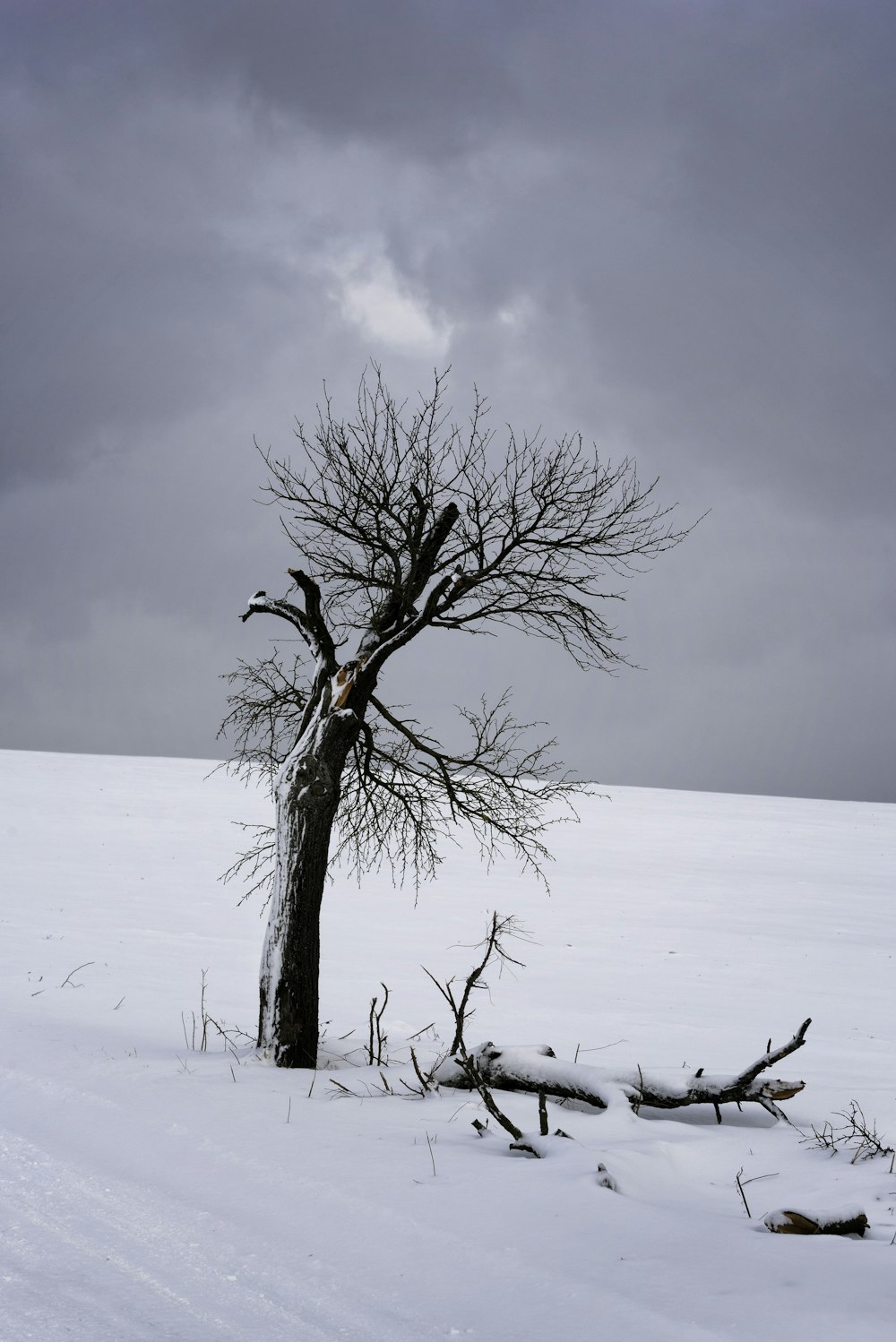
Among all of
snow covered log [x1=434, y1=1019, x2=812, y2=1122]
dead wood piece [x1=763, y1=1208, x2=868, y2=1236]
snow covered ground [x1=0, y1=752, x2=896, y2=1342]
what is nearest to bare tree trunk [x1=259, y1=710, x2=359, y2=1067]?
snow covered ground [x1=0, y1=752, x2=896, y2=1342]

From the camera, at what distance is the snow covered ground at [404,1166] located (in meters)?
3.10

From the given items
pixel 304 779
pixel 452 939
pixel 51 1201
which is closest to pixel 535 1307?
pixel 51 1201

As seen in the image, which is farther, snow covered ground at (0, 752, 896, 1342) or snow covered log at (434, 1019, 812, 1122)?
snow covered log at (434, 1019, 812, 1122)

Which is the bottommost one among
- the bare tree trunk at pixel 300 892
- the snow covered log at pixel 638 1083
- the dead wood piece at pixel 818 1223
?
the snow covered log at pixel 638 1083

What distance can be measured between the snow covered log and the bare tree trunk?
143 centimetres

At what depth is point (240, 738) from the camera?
9203 mm

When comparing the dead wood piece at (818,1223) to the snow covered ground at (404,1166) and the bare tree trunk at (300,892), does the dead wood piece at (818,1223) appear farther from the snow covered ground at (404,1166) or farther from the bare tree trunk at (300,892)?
the bare tree trunk at (300,892)

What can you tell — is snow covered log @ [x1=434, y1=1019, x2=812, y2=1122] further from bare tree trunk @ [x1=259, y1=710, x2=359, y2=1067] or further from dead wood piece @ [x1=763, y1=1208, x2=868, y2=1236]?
dead wood piece @ [x1=763, y1=1208, x2=868, y2=1236]

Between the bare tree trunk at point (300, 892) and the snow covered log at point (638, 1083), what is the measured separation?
1428 mm

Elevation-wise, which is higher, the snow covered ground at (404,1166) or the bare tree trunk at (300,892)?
Answer: the bare tree trunk at (300,892)

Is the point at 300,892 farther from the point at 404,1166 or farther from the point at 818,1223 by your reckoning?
the point at 818,1223

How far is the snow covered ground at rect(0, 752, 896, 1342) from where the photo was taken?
10.2 feet

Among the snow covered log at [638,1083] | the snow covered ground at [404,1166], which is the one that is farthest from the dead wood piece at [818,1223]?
the snow covered log at [638,1083]

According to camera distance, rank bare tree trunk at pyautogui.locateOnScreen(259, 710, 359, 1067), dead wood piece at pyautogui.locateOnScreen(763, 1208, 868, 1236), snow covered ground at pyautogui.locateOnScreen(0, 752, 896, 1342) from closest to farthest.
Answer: snow covered ground at pyautogui.locateOnScreen(0, 752, 896, 1342) → dead wood piece at pyautogui.locateOnScreen(763, 1208, 868, 1236) → bare tree trunk at pyautogui.locateOnScreen(259, 710, 359, 1067)
